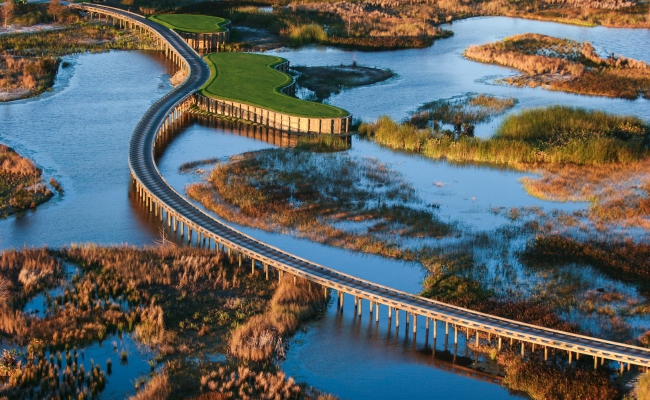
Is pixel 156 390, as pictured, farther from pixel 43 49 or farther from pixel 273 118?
pixel 43 49

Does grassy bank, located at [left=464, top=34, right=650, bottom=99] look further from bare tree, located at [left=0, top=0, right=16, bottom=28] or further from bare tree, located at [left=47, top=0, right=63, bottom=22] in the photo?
bare tree, located at [left=0, top=0, right=16, bottom=28]

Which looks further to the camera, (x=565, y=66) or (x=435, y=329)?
(x=565, y=66)

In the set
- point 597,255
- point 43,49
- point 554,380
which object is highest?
point 43,49

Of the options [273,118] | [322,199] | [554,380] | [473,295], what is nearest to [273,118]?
[273,118]

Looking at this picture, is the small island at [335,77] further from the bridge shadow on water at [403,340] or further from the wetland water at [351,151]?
the bridge shadow on water at [403,340]

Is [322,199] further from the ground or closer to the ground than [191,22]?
closer to the ground
